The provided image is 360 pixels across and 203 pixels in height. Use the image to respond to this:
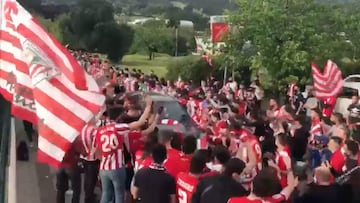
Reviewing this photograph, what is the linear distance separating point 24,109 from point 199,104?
11994 millimetres

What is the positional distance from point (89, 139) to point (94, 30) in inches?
2147

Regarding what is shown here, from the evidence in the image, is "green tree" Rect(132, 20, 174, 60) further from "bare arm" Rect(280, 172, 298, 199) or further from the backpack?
"bare arm" Rect(280, 172, 298, 199)

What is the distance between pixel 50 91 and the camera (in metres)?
7.73

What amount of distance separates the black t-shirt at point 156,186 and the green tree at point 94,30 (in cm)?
5531

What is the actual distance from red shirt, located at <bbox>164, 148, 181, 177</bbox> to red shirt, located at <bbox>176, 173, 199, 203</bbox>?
553 mm

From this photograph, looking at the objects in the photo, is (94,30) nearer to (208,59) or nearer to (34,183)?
(208,59)

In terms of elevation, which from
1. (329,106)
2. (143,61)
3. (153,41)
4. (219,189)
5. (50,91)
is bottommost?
(143,61)

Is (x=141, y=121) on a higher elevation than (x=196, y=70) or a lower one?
higher

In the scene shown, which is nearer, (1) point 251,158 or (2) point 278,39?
(1) point 251,158

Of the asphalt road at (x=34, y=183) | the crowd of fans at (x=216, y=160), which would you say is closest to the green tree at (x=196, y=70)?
the asphalt road at (x=34, y=183)

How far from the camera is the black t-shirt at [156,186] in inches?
348

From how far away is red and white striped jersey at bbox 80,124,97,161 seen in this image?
11071 mm

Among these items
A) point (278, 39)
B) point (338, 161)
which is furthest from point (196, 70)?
point (338, 161)

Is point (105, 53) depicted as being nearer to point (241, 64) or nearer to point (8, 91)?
point (241, 64)
